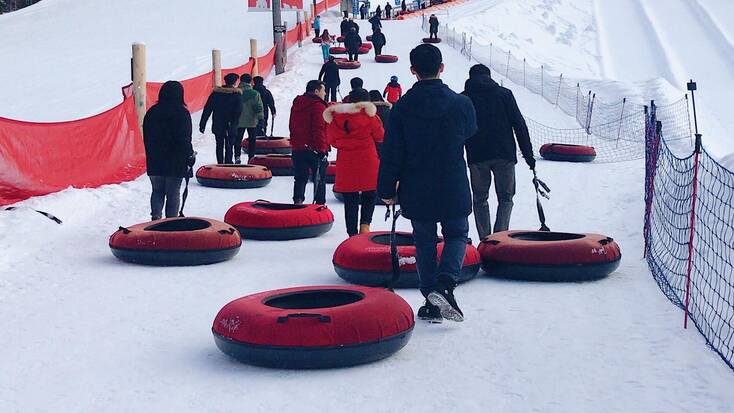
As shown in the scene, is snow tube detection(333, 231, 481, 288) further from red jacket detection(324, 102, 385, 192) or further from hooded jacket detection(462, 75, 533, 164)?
red jacket detection(324, 102, 385, 192)

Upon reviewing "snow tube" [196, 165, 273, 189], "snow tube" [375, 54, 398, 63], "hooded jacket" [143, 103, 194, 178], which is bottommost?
"snow tube" [196, 165, 273, 189]

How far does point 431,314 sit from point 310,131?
15.7 feet

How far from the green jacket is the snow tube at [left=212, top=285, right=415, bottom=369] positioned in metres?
10.3

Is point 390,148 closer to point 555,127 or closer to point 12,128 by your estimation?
point 12,128

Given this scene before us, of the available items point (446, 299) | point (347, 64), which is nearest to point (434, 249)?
point (446, 299)

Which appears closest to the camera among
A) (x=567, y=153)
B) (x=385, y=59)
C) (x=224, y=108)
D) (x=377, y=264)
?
(x=377, y=264)

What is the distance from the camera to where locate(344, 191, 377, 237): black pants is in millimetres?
8922

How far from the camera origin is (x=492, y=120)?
8305 millimetres

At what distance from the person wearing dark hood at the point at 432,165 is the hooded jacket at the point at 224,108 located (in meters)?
7.99

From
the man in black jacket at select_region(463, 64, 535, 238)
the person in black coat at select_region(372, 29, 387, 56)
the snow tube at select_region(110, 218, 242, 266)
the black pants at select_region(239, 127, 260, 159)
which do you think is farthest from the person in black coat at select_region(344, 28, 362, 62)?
the snow tube at select_region(110, 218, 242, 266)

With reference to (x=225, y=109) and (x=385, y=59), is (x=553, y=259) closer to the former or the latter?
(x=225, y=109)

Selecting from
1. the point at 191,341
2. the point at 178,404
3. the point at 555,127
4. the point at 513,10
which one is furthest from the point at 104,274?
the point at 513,10

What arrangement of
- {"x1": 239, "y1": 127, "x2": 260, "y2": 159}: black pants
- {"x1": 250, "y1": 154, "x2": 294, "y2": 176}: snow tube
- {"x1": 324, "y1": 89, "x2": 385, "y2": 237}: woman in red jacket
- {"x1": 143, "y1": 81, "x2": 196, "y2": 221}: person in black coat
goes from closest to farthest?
1. {"x1": 324, "y1": 89, "x2": 385, "y2": 237}: woman in red jacket
2. {"x1": 143, "y1": 81, "x2": 196, "y2": 221}: person in black coat
3. {"x1": 250, "y1": 154, "x2": 294, "y2": 176}: snow tube
4. {"x1": 239, "y1": 127, "x2": 260, "y2": 159}: black pants

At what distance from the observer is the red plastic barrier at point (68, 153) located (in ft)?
33.3
